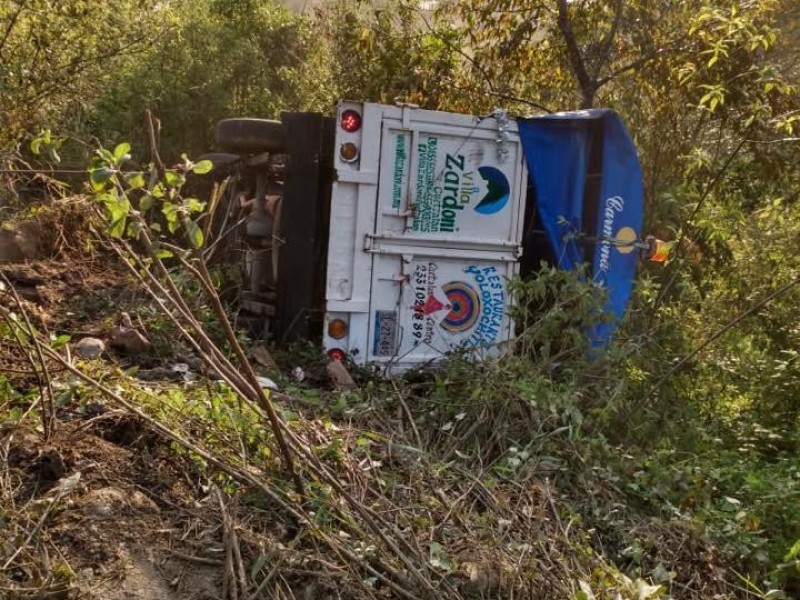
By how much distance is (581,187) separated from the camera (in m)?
5.95

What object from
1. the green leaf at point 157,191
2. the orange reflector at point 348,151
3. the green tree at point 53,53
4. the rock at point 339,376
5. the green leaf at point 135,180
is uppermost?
the green tree at point 53,53

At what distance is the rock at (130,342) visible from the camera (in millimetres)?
4672

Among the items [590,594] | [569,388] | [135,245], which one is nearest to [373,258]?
[569,388]

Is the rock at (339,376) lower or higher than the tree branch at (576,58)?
lower

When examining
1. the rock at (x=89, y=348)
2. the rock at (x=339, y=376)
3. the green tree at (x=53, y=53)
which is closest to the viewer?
the rock at (x=89, y=348)

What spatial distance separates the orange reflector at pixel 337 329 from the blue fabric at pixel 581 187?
1.46 m

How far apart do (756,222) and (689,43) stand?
176cm

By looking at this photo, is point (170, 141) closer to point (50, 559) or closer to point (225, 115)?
point (225, 115)

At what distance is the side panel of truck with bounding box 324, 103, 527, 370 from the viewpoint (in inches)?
211

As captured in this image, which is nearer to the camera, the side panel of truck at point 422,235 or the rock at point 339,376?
the rock at point 339,376

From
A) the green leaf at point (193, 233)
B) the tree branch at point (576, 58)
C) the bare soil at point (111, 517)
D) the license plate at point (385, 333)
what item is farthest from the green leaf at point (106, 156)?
the tree branch at point (576, 58)

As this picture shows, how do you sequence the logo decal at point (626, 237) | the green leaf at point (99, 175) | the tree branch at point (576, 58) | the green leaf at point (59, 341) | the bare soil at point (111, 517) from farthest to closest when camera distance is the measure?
the tree branch at point (576, 58)
the logo decal at point (626, 237)
the green leaf at point (59, 341)
the bare soil at point (111, 517)
the green leaf at point (99, 175)

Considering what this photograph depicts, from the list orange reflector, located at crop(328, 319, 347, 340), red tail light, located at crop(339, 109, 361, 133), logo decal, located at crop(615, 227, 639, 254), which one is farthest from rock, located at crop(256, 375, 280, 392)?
logo decal, located at crop(615, 227, 639, 254)

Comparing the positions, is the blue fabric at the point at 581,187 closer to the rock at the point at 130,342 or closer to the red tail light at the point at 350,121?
the red tail light at the point at 350,121
